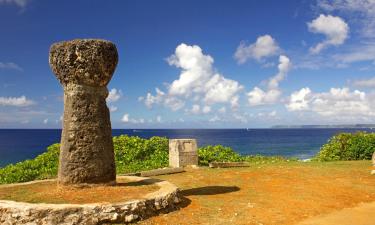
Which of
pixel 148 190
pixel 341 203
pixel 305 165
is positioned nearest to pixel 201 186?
pixel 148 190

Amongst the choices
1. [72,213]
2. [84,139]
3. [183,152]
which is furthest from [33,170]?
[72,213]

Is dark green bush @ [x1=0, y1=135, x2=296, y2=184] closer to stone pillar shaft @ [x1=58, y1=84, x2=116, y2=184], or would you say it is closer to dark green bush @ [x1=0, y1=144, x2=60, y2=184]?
dark green bush @ [x1=0, y1=144, x2=60, y2=184]

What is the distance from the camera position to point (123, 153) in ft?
74.8

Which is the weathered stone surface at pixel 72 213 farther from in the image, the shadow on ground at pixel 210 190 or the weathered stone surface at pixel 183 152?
the weathered stone surface at pixel 183 152

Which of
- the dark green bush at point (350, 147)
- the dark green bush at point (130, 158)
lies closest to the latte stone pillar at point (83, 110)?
the dark green bush at point (130, 158)

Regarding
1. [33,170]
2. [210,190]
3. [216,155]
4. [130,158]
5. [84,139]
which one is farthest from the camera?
[216,155]

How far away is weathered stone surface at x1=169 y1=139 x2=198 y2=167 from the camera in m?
18.3

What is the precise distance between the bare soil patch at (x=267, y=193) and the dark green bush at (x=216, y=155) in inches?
170

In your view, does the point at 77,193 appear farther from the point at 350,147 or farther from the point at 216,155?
the point at 350,147

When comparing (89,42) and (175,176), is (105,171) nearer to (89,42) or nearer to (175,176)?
(89,42)

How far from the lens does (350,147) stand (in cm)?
2286

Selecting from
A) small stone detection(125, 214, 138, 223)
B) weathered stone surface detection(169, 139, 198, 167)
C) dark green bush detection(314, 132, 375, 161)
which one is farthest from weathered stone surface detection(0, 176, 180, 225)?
dark green bush detection(314, 132, 375, 161)

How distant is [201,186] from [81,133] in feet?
14.9

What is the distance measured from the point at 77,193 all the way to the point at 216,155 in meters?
13.8
